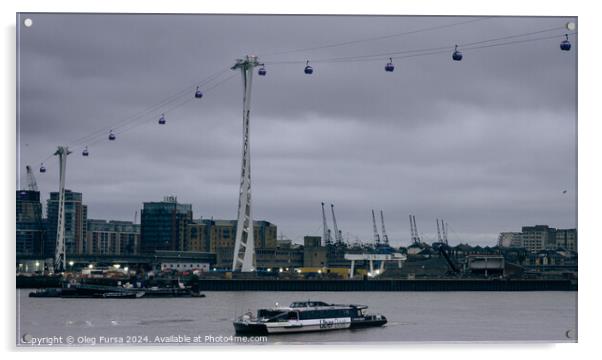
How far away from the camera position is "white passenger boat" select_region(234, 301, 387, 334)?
30.6 meters

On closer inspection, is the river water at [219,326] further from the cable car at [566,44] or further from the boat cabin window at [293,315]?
the cable car at [566,44]

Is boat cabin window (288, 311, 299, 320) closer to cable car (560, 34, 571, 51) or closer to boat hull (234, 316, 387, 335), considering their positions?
boat hull (234, 316, 387, 335)

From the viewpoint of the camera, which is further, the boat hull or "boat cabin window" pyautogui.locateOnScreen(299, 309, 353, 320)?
"boat cabin window" pyautogui.locateOnScreen(299, 309, 353, 320)

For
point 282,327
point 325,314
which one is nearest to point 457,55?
point 282,327

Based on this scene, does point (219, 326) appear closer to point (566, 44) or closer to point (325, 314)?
point (325, 314)

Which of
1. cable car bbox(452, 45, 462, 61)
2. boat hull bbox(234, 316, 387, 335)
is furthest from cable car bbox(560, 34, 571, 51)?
boat hull bbox(234, 316, 387, 335)

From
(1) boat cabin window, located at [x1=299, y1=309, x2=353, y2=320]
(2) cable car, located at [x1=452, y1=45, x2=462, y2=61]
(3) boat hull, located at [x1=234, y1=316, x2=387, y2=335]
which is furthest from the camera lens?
(1) boat cabin window, located at [x1=299, y1=309, x2=353, y2=320]

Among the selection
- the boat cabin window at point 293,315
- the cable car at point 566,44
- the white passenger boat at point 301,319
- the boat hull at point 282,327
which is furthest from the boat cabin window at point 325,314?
the cable car at point 566,44

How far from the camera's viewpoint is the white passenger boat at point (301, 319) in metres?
30.6

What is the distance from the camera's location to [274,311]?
1256 inches

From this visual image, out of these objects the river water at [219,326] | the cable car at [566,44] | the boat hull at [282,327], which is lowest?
the river water at [219,326]

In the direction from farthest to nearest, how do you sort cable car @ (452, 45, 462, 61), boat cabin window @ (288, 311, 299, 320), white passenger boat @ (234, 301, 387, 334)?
boat cabin window @ (288, 311, 299, 320) < white passenger boat @ (234, 301, 387, 334) < cable car @ (452, 45, 462, 61)

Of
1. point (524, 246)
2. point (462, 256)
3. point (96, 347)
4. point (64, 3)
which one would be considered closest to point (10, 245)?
point (96, 347)

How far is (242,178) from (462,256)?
204 feet
